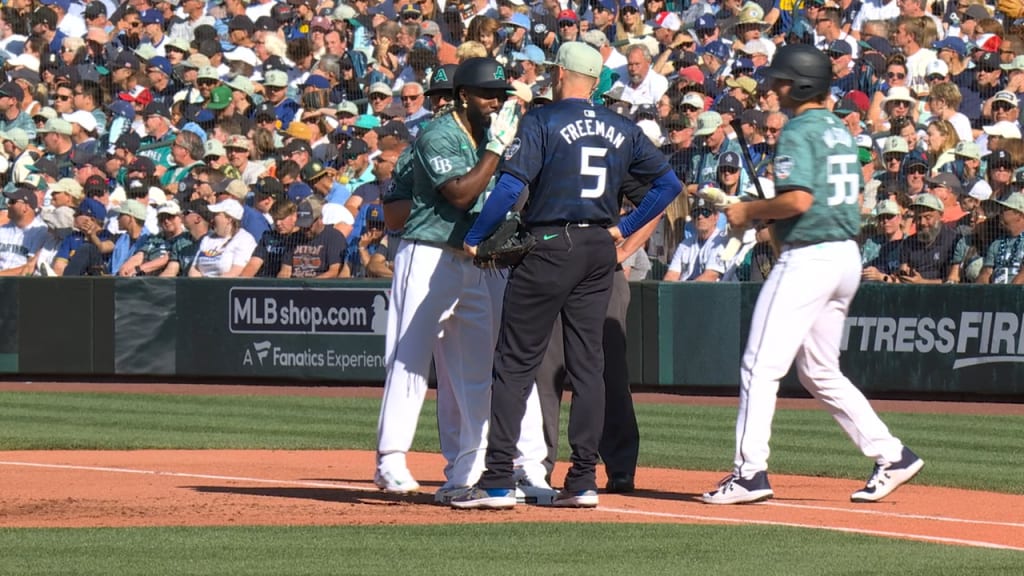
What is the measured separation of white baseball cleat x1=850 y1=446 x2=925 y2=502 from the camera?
7992mm

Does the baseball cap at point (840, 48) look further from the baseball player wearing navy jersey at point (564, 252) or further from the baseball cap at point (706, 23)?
the baseball player wearing navy jersey at point (564, 252)

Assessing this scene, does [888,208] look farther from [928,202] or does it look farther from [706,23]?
[706,23]

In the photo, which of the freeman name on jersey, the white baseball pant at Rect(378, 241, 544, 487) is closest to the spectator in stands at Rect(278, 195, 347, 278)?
the white baseball pant at Rect(378, 241, 544, 487)

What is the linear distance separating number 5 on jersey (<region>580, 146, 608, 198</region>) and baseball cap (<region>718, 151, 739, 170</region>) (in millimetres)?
7281

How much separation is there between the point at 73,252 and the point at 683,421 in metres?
7.57

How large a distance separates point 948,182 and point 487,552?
28.7 ft

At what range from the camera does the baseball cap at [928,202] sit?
1367 centimetres

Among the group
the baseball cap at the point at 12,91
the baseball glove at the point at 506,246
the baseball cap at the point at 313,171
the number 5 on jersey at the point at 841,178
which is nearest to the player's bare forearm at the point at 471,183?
the baseball glove at the point at 506,246

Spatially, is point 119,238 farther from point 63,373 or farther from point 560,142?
point 560,142

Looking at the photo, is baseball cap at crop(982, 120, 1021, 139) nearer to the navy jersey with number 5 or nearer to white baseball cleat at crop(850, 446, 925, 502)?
white baseball cleat at crop(850, 446, 925, 502)

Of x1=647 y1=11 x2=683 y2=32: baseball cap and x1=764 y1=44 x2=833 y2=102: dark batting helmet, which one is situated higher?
x1=647 y1=11 x2=683 y2=32: baseball cap

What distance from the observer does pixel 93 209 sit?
714 inches

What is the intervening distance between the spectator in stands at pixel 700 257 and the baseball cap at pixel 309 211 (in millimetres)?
3605

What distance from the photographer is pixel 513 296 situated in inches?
293
